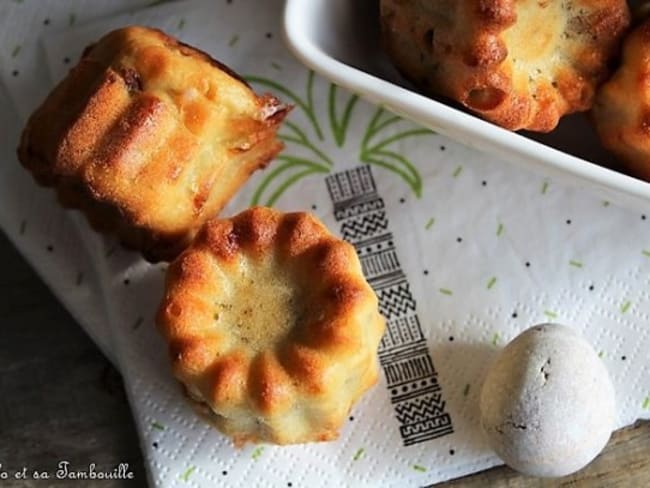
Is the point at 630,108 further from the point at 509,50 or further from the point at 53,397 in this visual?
the point at 53,397

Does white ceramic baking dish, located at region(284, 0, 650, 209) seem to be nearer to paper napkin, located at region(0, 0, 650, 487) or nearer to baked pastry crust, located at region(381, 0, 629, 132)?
baked pastry crust, located at region(381, 0, 629, 132)

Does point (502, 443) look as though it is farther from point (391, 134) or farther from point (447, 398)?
point (391, 134)

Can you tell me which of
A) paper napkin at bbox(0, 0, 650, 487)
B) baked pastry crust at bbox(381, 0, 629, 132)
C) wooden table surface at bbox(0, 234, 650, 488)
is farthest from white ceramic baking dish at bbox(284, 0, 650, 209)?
wooden table surface at bbox(0, 234, 650, 488)

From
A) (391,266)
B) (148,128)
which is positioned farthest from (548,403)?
(148,128)

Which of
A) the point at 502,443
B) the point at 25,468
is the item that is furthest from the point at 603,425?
the point at 25,468

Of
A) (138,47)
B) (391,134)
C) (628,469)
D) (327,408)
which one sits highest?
(138,47)
